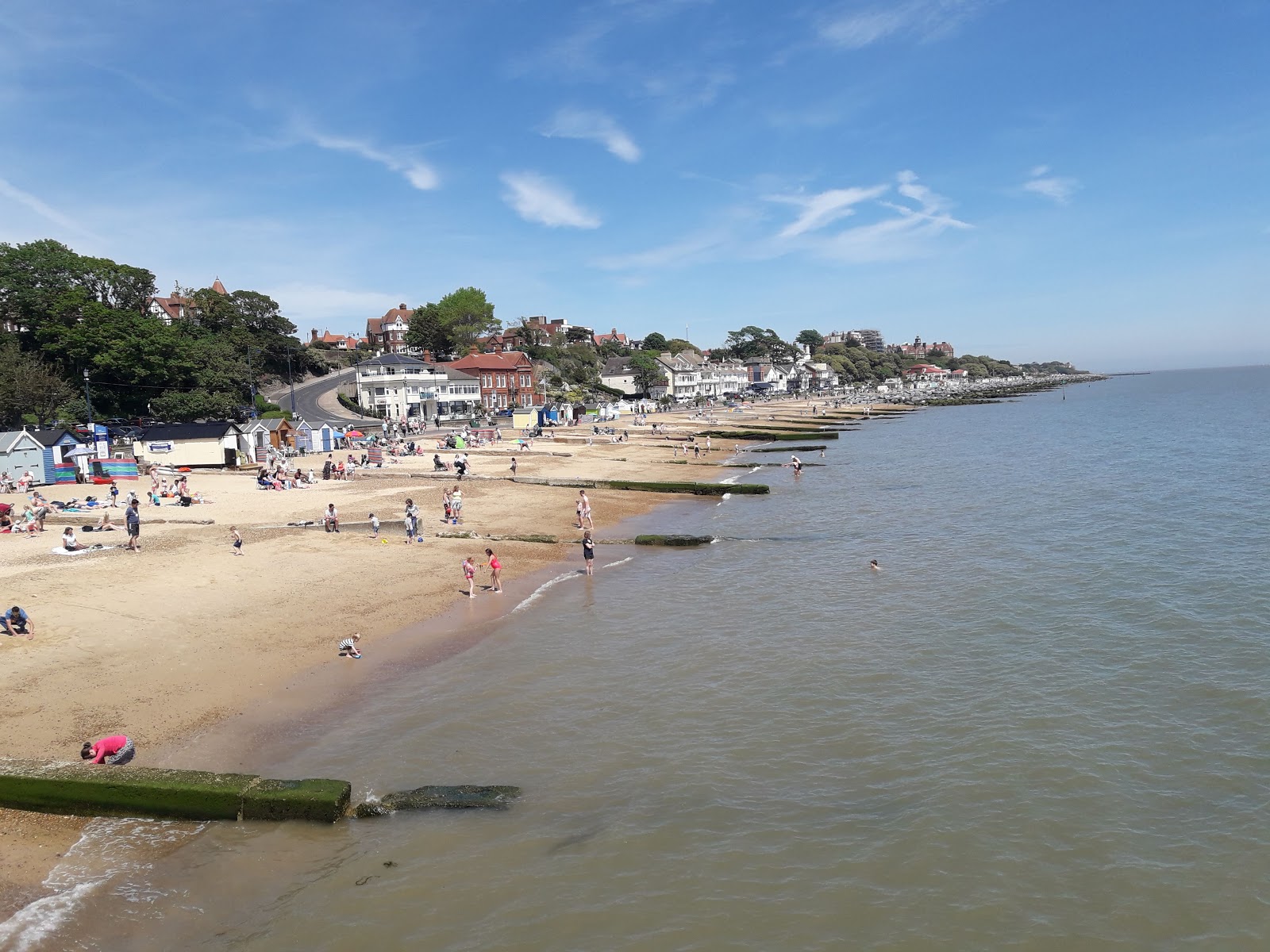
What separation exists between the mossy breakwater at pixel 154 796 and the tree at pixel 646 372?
391 ft

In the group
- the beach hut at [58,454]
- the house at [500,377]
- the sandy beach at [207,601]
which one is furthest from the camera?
the house at [500,377]

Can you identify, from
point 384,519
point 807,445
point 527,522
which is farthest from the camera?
point 807,445

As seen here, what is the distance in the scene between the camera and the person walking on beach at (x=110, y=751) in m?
10.6

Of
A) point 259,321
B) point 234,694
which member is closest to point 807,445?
point 234,694

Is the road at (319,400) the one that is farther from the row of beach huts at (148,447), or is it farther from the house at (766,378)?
the house at (766,378)

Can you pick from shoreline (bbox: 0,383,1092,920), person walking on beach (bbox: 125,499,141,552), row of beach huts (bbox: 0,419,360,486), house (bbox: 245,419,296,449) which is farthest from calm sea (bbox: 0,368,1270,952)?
house (bbox: 245,419,296,449)

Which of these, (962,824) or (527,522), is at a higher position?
(527,522)

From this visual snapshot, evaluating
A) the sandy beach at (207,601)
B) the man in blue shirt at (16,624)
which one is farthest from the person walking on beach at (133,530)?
the man in blue shirt at (16,624)

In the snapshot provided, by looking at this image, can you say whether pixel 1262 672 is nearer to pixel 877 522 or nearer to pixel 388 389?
pixel 877 522

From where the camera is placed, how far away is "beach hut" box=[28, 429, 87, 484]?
3425 cm

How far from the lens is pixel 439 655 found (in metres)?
16.1

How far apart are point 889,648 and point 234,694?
1290cm

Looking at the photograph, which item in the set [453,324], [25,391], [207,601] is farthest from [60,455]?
[453,324]

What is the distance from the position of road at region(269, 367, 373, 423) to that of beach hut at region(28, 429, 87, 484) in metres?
37.0
